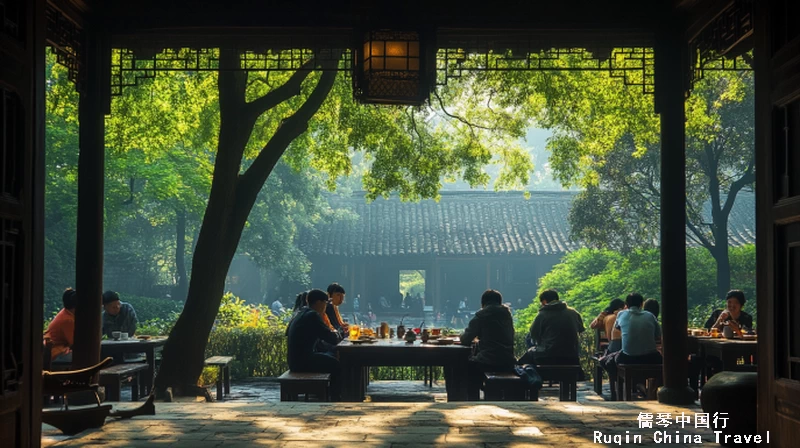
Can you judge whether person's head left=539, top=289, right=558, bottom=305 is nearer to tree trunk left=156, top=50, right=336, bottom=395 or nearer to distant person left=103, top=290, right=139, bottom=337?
tree trunk left=156, top=50, right=336, bottom=395

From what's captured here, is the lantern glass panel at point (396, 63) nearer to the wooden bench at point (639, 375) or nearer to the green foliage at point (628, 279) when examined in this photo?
the wooden bench at point (639, 375)

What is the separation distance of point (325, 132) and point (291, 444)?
8346 mm

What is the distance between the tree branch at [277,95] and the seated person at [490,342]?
12.9ft

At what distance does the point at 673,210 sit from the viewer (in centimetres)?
847

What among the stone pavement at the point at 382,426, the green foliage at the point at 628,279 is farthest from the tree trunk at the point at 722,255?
the stone pavement at the point at 382,426

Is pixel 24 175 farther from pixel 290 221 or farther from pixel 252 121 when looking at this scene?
pixel 290 221

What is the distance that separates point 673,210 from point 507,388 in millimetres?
2461

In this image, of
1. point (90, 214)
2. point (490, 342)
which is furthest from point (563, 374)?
point (90, 214)

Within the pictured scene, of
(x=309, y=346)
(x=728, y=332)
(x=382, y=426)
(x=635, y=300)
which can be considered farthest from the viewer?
(x=635, y=300)

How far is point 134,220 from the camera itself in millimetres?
27922

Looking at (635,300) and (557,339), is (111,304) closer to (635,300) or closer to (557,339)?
(557,339)

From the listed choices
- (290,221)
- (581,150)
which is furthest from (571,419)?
(290,221)

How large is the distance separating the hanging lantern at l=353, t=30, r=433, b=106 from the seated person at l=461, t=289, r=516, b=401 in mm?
3021

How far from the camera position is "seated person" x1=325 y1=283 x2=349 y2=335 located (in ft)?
38.2
